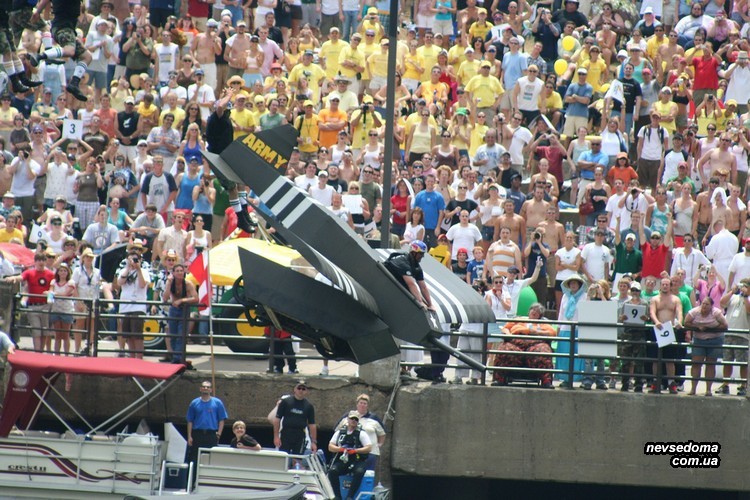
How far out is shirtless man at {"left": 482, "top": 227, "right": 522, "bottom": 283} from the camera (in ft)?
75.9

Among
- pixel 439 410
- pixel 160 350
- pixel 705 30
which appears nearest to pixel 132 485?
pixel 160 350

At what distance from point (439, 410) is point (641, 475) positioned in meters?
2.95

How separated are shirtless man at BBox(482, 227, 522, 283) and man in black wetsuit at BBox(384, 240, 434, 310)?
646 cm

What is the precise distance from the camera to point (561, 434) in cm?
2111

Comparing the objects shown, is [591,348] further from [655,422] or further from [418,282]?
[418,282]

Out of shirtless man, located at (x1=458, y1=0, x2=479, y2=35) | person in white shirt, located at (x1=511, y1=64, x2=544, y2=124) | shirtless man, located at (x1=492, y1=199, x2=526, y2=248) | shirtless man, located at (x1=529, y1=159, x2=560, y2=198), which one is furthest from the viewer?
shirtless man, located at (x1=458, y1=0, x2=479, y2=35)

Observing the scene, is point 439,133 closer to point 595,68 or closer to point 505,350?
point 595,68

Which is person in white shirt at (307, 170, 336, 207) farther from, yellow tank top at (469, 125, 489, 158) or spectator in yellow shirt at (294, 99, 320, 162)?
yellow tank top at (469, 125, 489, 158)

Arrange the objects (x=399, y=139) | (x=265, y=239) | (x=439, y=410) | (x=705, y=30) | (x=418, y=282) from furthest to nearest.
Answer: (x=705, y=30) → (x=399, y=139) → (x=265, y=239) → (x=439, y=410) → (x=418, y=282)

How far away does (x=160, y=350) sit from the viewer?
21859 mm

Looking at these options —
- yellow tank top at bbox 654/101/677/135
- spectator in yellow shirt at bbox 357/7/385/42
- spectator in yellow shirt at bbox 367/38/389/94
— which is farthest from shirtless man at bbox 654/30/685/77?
spectator in yellow shirt at bbox 357/7/385/42

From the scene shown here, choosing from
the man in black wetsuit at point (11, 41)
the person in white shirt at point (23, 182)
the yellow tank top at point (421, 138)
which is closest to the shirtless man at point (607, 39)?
the yellow tank top at point (421, 138)

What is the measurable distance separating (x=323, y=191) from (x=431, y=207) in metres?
1.80

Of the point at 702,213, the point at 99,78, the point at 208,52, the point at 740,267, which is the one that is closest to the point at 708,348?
the point at 740,267
